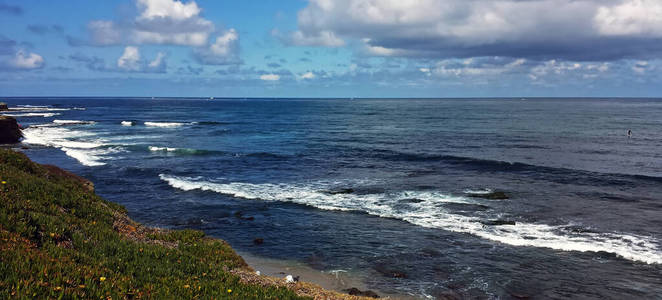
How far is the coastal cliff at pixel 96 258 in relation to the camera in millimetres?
7797

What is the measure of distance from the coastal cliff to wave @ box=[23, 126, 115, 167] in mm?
31785

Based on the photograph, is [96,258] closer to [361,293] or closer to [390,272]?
[361,293]

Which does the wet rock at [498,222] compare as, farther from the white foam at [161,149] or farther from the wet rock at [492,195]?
the white foam at [161,149]

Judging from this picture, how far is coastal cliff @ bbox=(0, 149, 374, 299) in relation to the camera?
25.6 feet

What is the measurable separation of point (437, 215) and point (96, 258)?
2012 centimetres

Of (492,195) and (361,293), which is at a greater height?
(492,195)

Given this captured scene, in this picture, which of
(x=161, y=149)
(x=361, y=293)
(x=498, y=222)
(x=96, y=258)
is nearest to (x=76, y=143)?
(x=161, y=149)

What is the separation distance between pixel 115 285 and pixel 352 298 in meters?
7.00

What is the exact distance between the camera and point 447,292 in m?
15.5

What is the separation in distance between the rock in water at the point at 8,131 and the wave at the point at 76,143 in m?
1.45

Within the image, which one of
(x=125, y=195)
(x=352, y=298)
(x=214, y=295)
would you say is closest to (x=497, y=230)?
(x=352, y=298)

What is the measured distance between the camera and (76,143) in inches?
2347

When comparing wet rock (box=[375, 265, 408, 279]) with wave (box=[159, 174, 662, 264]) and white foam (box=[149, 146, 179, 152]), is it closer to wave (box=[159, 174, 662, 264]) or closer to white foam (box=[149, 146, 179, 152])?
wave (box=[159, 174, 662, 264])


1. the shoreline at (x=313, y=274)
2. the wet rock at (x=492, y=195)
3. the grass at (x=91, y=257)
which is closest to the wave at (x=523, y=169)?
the wet rock at (x=492, y=195)
